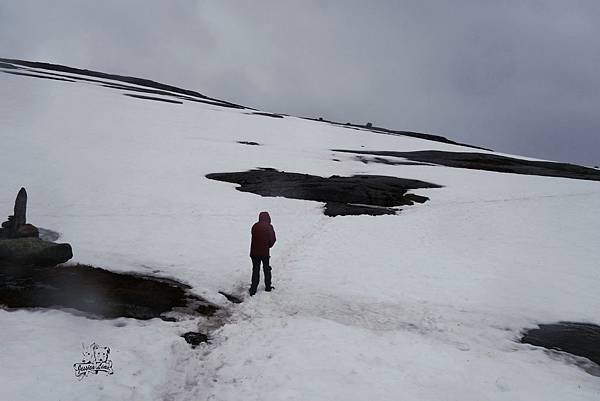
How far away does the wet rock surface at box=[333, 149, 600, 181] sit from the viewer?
4822cm

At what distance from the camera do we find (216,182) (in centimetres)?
3086

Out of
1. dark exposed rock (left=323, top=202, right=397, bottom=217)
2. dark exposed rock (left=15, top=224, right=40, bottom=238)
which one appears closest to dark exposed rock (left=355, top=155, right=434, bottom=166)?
dark exposed rock (left=323, top=202, right=397, bottom=217)

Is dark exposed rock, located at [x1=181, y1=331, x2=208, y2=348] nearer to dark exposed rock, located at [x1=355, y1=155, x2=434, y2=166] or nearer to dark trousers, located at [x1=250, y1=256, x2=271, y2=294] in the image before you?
dark trousers, located at [x1=250, y1=256, x2=271, y2=294]

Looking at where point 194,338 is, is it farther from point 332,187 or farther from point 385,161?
point 385,161

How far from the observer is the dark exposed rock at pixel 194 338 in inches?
428

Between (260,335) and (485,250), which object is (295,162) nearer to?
(485,250)

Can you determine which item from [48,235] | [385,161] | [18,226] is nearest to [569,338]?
[18,226]

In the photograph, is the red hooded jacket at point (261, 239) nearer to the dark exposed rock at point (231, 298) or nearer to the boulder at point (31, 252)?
the dark exposed rock at point (231, 298)

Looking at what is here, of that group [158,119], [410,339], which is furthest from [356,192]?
[158,119]

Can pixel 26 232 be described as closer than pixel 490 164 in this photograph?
Yes

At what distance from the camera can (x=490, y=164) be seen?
52.3 meters

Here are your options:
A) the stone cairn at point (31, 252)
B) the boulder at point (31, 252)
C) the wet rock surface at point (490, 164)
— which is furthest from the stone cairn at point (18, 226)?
the wet rock surface at point (490, 164)

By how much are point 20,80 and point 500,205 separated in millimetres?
73767

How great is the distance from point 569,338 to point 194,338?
10.8 meters
